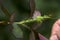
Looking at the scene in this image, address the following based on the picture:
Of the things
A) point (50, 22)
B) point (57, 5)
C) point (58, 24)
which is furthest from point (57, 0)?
point (58, 24)

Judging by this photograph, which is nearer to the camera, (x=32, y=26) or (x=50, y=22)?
(x=32, y=26)

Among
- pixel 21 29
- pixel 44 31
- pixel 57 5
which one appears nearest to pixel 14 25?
pixel 21 29

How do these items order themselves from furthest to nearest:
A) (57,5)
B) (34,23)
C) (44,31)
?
(57,5) → (44,31) → (34,23)

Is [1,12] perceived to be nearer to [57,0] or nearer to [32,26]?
[32,26]

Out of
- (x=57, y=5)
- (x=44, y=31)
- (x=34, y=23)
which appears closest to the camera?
(x=34, y=23)

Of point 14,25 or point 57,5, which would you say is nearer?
point 14,25

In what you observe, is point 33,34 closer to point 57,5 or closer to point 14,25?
point 14,25
